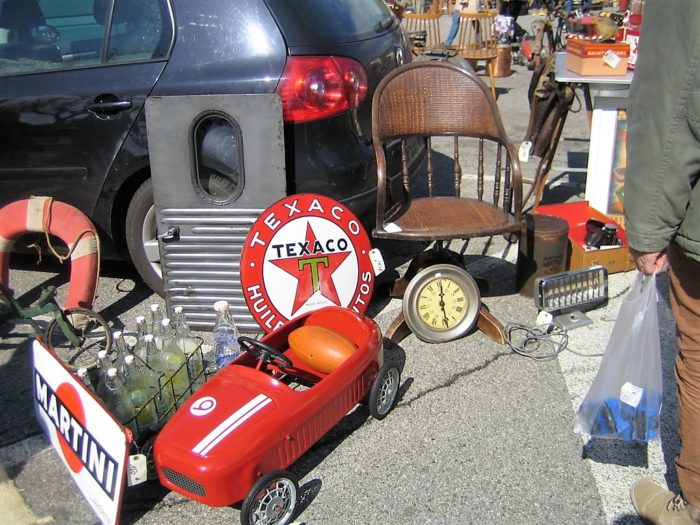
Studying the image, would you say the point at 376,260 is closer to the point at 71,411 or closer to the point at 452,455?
the point at 452,455

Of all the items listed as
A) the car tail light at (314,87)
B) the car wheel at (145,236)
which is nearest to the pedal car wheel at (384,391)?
the car tail light at (314,87)

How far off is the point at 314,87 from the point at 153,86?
2.52 ft

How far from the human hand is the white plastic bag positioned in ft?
0.37

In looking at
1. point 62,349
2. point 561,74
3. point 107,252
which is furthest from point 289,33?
point 561,74

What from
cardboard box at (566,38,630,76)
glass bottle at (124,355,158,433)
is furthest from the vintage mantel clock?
cardboard box at (566,38,630,76)

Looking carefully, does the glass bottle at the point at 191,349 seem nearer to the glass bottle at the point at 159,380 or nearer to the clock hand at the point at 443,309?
the glass bottle at the point at 159,380

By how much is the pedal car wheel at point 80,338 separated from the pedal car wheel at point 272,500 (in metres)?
1.28

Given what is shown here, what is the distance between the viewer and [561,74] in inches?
183

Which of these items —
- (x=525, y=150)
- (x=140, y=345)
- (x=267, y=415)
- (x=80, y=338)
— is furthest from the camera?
(x=525, y=150)

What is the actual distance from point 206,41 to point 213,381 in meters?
1.63

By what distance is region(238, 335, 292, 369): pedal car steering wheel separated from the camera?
8.44ft

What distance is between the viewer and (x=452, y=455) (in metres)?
2.66

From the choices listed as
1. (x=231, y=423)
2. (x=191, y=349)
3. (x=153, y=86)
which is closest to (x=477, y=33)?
(x=153, y=86)

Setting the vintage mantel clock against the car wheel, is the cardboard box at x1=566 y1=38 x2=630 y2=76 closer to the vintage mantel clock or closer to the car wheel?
the vintage mantel clock
